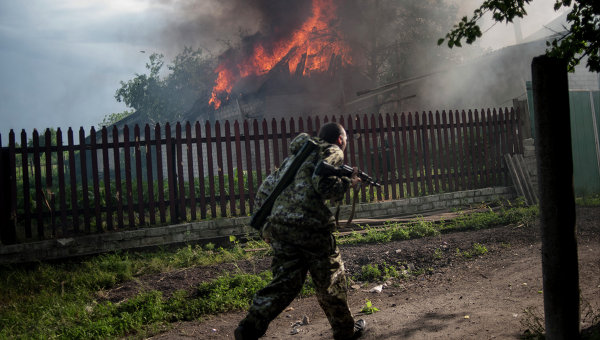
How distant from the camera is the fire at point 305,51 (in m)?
18.6

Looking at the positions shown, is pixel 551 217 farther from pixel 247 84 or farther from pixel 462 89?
pixel 462 89

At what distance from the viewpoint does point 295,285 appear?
300 cm

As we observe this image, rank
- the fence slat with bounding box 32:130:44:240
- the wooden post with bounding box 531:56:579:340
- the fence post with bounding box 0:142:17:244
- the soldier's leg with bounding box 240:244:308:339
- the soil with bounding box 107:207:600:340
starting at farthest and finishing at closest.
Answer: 1. the fence slat with bounding box 32:130:44:240
2. the fence post with bounding box 0:142:17:244
3. the soil with bounding box 107:207:600:340
4. the soldier's leg with bounding box 240:244:308:339
5. the wooden post with bounding box 531:56:579:340

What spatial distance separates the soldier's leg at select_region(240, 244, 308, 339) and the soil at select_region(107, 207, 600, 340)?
0.90 m

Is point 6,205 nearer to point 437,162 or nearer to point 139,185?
point 139,185

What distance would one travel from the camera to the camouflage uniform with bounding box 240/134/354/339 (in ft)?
9.65

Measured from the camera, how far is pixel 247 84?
59.6 feet

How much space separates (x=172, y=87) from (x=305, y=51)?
482 inches

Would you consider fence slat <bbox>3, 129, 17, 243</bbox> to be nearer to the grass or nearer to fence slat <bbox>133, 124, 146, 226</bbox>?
the grass

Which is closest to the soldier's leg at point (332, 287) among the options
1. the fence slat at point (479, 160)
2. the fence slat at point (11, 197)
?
the fence slat at point (11, 197)

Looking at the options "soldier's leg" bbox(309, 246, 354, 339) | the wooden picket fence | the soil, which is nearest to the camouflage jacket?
"soldier's leg" bbox(309, 246, 354, 339)

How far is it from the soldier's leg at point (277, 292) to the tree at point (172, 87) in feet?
75.8

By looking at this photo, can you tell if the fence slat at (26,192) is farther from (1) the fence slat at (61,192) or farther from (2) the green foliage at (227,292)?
(2) the green foliage at (227,292)

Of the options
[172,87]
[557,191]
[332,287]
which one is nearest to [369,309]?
[332,287]
